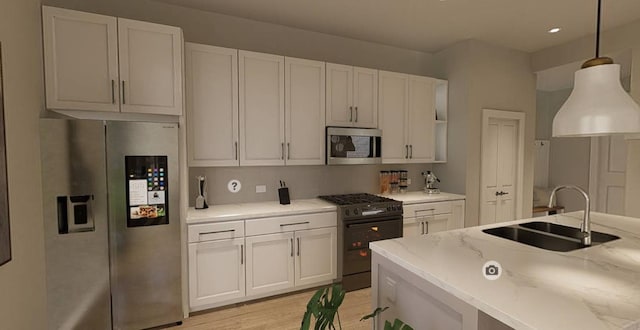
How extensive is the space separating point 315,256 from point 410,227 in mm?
1231

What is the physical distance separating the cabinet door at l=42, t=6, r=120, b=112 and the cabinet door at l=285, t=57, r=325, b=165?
156cm

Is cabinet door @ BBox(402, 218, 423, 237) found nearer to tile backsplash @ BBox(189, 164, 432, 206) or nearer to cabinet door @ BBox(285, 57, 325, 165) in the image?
tile backsplash @ BBox(189, 164, 432, 206)

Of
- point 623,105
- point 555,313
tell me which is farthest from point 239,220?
point 623,105

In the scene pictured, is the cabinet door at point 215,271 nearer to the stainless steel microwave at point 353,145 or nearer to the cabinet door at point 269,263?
the cabinet door at point 269,263

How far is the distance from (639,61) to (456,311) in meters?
4.07

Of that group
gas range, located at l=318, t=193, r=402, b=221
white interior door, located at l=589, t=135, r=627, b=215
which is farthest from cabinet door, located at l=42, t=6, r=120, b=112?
white interior door, located at l=589, t=135, r=627, b=215

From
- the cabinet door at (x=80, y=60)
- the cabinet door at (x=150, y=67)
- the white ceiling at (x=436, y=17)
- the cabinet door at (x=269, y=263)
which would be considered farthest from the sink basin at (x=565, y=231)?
the cabinet door at (x=80, y=60)

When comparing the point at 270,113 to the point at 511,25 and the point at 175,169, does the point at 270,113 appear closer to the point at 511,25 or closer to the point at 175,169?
the point at 175,169

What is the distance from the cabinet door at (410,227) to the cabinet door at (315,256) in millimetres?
884

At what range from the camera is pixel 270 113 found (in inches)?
123

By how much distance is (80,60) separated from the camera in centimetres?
225

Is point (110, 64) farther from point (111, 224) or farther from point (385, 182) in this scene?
point (385, 182)

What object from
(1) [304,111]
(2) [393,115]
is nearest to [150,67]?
(1) [304,111]

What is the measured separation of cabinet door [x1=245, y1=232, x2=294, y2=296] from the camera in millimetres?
2789
